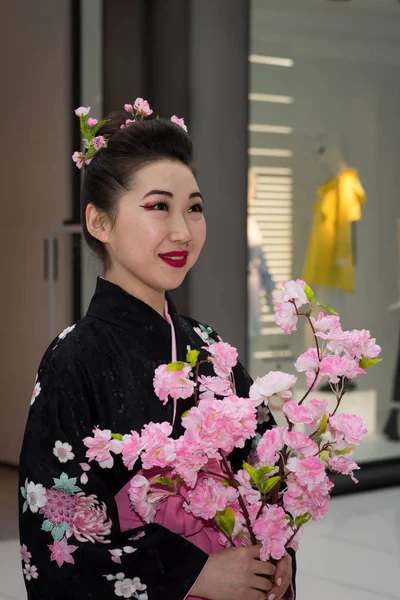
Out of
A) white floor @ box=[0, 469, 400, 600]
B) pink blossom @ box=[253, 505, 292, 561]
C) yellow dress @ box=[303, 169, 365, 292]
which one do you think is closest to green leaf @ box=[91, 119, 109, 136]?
pink blossom @ box=[253, 505, 292, 561]

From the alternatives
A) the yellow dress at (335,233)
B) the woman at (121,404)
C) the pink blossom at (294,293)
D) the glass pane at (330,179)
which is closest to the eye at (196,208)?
the woman at (121,404)

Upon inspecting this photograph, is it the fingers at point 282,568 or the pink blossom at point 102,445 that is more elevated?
the pink blossom at point 102,445

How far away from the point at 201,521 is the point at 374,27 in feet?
10.7

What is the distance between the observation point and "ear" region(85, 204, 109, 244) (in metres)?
1.43

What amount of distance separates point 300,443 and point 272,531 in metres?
0.12

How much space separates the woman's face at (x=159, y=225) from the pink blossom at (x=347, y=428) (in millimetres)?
315

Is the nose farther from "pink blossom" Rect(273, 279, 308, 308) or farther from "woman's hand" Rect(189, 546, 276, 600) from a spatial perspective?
"woman's hand" Rect(189, 546, 276, 600)

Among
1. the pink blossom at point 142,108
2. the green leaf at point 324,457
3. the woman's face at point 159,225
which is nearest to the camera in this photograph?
the green leaf at point 324,457

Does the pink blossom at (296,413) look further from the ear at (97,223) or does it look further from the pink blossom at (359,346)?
the ear at (97,223)

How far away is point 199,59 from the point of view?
355 cm

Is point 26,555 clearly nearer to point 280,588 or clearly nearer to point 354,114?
point 280,588

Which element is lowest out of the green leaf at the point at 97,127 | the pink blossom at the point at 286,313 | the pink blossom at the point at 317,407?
the pink blossom at the point at 317,407

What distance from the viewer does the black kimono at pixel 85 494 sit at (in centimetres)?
128

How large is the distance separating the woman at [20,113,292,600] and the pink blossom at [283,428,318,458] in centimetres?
16
